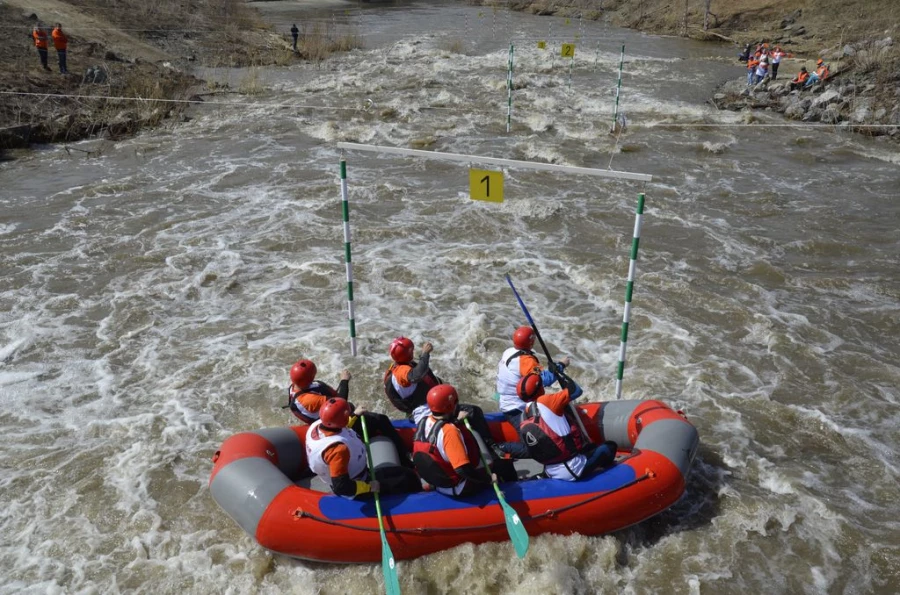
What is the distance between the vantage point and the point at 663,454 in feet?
15.0

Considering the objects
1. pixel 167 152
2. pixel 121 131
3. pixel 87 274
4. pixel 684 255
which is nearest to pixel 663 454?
pixel 684 255

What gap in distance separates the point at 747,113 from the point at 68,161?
15.0 metres

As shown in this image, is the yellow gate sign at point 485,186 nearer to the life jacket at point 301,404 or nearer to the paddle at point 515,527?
the life jacket at point 301,404

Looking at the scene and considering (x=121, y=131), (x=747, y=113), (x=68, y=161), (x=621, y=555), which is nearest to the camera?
(x=621, y=555)

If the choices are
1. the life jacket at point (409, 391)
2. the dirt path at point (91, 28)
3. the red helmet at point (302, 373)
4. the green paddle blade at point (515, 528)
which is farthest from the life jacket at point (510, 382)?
the dirt path at point (91, 28)

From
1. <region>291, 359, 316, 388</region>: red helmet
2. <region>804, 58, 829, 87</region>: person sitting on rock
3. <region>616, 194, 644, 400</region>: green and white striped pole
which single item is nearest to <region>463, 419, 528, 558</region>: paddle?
<region>291, 359, 316, 388</region>: red helmet

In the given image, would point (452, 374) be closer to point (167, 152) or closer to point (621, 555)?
point (621, 555)

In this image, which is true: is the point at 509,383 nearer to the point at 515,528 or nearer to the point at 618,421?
the point at 618,421

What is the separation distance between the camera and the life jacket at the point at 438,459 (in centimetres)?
421

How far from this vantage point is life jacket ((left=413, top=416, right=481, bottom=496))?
421 cm

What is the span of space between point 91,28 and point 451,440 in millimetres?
22449

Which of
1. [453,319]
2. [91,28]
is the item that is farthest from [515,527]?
[91,28]

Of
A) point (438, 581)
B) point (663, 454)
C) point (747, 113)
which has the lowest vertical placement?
point (438, 581)

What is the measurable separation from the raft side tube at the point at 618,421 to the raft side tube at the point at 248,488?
235cm
